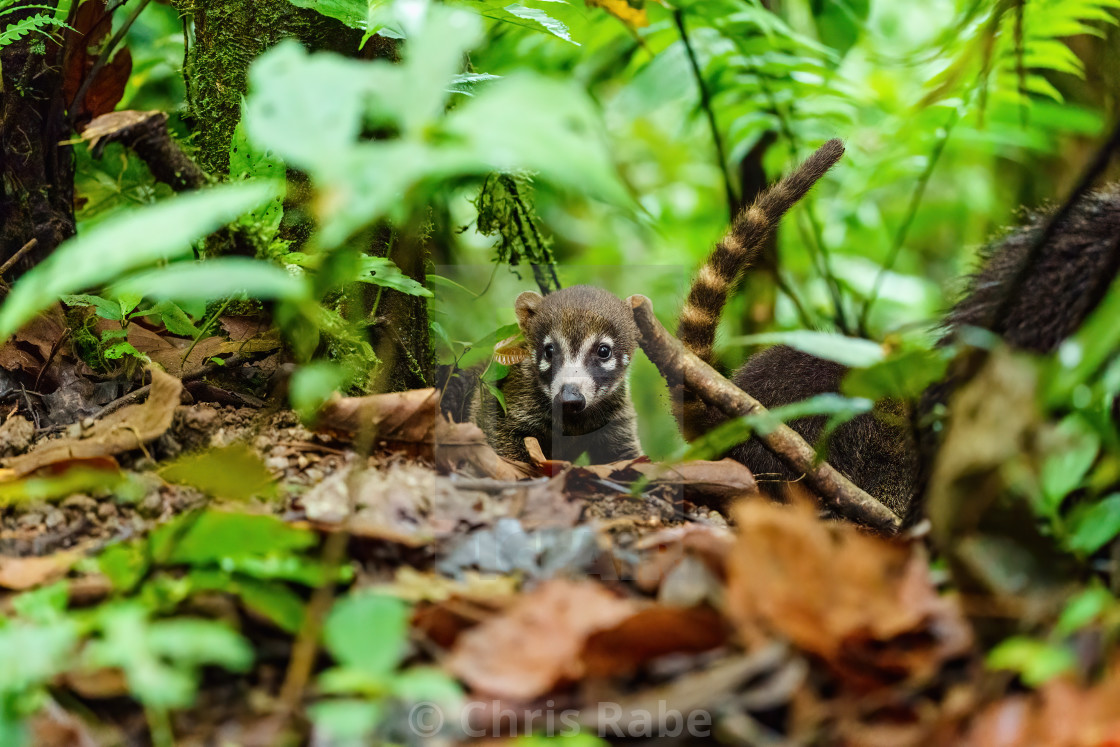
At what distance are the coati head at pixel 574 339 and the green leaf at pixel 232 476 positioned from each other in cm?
267

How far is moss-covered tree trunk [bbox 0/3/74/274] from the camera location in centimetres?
316

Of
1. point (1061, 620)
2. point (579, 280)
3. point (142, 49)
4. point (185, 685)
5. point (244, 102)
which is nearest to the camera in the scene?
point (185, 685)

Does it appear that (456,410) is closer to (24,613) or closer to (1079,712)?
(24,613)

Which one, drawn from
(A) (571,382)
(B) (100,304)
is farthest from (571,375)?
(B) (100,304)

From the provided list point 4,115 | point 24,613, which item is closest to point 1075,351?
point 24,613

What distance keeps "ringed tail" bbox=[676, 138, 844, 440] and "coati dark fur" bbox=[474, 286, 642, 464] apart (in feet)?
2.28

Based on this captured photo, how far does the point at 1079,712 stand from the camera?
Answer: 129 cm

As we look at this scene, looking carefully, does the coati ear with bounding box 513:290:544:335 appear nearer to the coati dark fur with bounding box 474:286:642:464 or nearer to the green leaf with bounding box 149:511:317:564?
the coati dark fur with bounding box 474:286:642:464

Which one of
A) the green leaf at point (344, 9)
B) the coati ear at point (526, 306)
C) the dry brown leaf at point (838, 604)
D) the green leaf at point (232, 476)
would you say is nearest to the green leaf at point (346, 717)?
the dry brown leaf at point (838, 604)

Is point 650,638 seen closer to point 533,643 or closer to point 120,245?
point 533,643

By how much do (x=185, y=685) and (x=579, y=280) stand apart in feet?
14.5

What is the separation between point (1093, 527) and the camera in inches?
66.1

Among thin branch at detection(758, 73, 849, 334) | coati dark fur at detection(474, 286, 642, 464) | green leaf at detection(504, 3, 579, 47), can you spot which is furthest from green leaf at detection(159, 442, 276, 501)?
thin branch at detection(758, 73, 849, 334)

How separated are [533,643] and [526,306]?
346cm
